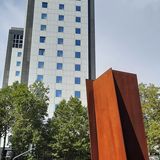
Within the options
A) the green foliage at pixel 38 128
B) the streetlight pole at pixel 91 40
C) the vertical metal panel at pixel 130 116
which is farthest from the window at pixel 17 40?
the vertical metal panel at pixel 130 116

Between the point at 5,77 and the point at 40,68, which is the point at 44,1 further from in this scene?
the point at 5,77

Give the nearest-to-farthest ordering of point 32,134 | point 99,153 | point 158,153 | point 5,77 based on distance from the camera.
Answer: point 99,153, point 158,153, point 32,134, point 5,77

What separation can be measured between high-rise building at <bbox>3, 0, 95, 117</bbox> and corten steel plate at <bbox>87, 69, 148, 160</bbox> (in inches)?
1216

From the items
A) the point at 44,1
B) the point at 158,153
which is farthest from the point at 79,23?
the point at 158,153

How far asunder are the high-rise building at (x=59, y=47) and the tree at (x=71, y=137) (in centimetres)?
1183

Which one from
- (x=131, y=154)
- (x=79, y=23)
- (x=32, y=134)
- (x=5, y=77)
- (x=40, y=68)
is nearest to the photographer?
(x=131, y=154)

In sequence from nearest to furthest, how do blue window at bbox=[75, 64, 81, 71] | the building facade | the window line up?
blue window at bbox=[75, 64, 81, 71] < the building facade < the window

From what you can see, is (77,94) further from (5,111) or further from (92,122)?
(92,122)

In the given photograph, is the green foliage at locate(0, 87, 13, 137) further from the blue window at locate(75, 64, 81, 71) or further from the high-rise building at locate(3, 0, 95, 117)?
the blue window at locate(75, 64, 81, 71)

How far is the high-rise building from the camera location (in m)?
43.2

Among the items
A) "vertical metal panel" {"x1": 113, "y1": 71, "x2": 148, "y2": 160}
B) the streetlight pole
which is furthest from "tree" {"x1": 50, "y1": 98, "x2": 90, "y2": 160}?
"vertical metal panel" {"x1": 113, "y1": 71, "x2": 148, "y2": 160}

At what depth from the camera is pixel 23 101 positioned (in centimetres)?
2841

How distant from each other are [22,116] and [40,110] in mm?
1855

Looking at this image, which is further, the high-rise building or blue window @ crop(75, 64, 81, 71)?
blue window @ crop(75, 64, 81, 71)
